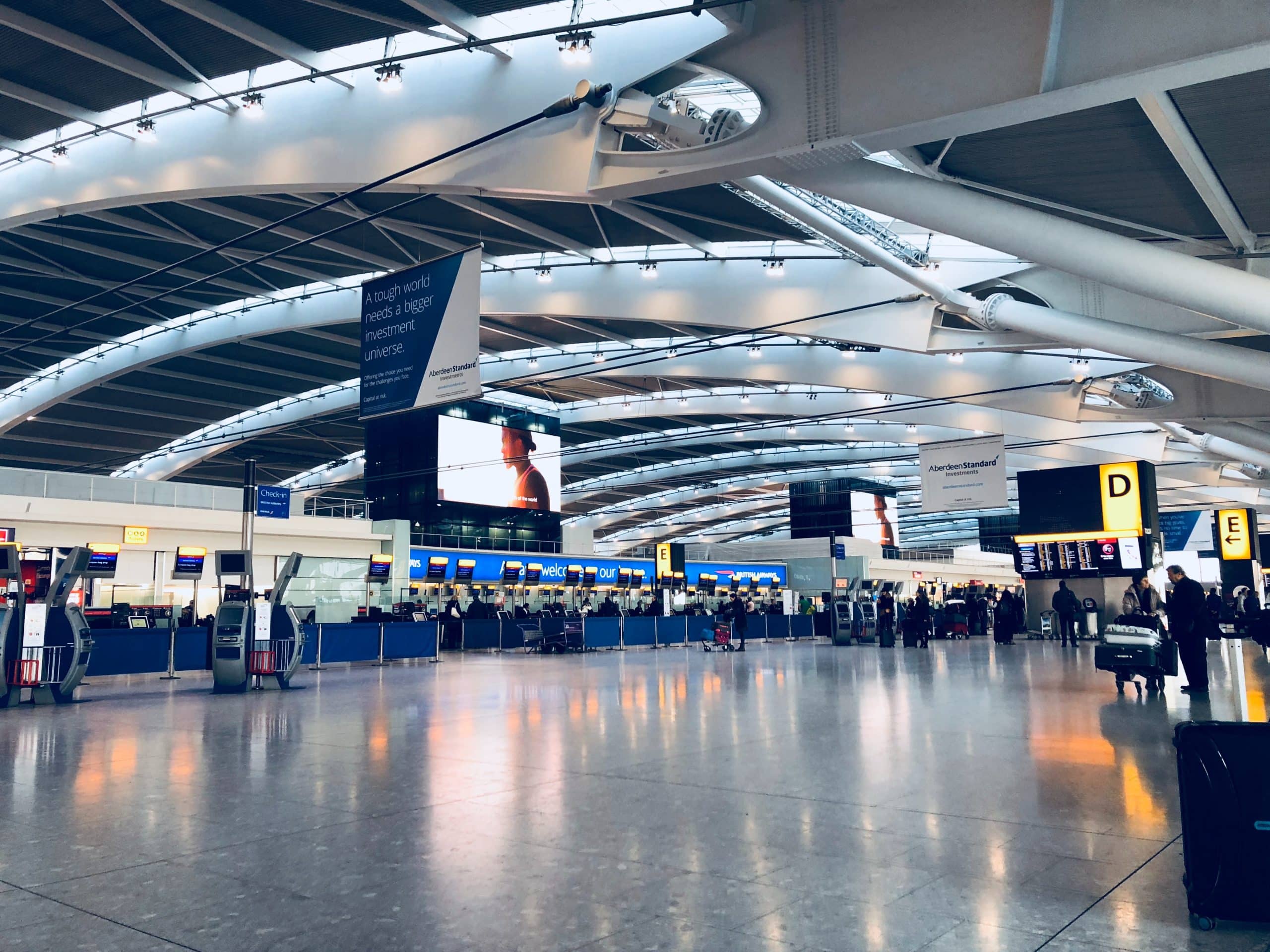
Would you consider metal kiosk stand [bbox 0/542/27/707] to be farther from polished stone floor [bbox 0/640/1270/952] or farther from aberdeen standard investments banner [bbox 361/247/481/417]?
aberdeen standard investments banner [bbox 361/247/481/417]

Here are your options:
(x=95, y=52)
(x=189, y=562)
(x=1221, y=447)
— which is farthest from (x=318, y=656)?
(x=1221, y=447)

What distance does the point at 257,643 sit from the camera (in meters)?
15.6

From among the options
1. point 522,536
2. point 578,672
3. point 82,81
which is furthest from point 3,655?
point 522,536

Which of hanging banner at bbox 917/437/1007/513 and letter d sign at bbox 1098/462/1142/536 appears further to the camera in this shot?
letter d sign at bbox 1098/462/1142/536

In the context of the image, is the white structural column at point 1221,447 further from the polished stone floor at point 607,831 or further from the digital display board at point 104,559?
the digital display board at point 104,559

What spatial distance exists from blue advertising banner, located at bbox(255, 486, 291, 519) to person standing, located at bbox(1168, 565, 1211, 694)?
1991 centimetres

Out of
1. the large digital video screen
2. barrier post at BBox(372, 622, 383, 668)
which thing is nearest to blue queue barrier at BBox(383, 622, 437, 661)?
barrier post at BBox(372, 622, 383, 668)

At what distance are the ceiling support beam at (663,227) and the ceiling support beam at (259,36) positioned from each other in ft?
15.6

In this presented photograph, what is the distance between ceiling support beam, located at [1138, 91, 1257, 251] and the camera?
28.8ft

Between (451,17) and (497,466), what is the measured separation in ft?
84.3

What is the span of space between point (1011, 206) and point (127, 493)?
2355cm

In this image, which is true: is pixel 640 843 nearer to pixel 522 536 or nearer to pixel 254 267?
pixel 254 267

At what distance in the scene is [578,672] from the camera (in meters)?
18.9

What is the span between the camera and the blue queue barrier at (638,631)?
3170 cm
